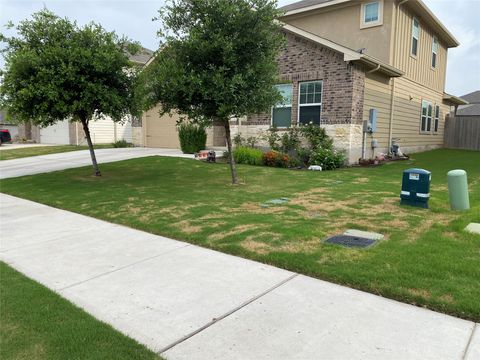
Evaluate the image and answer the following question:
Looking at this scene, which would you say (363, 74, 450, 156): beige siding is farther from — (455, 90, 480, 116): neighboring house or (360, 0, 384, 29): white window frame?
(455, 90, 480, 116): neighboring house

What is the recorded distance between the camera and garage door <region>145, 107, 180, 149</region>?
19.9 meters

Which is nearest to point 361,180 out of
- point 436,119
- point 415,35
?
point 415,35

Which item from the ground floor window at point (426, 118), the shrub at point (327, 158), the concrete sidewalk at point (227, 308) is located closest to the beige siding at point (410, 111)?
the ground floor window at point (426, 118)

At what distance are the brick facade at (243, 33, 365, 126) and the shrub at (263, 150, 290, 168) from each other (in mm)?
1472

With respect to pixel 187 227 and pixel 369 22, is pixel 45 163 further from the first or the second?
pixel 369 22

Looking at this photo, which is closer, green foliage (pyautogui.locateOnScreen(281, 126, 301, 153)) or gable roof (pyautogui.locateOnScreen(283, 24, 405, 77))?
gable roof (pyautogui.locateOnScreen(283, 24, 405, 77))

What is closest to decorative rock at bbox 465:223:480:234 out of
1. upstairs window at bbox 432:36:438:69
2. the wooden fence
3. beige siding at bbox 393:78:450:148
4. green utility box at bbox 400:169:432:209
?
green utility box at bbox 400:169:432:209

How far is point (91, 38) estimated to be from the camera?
974 cm

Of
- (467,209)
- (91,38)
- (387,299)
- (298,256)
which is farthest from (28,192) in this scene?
(467,209)

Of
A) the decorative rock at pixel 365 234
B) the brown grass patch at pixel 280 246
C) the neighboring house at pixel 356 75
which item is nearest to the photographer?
the brown grass patch at pixel 280 246

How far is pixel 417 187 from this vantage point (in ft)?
22.2

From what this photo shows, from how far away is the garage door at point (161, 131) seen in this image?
1989cm

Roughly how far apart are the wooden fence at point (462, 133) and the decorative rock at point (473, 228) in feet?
67.4

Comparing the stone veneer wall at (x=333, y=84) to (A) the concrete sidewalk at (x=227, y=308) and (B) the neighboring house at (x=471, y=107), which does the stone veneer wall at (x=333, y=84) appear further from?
(B) the neighboring house at (x=471, y=107)
